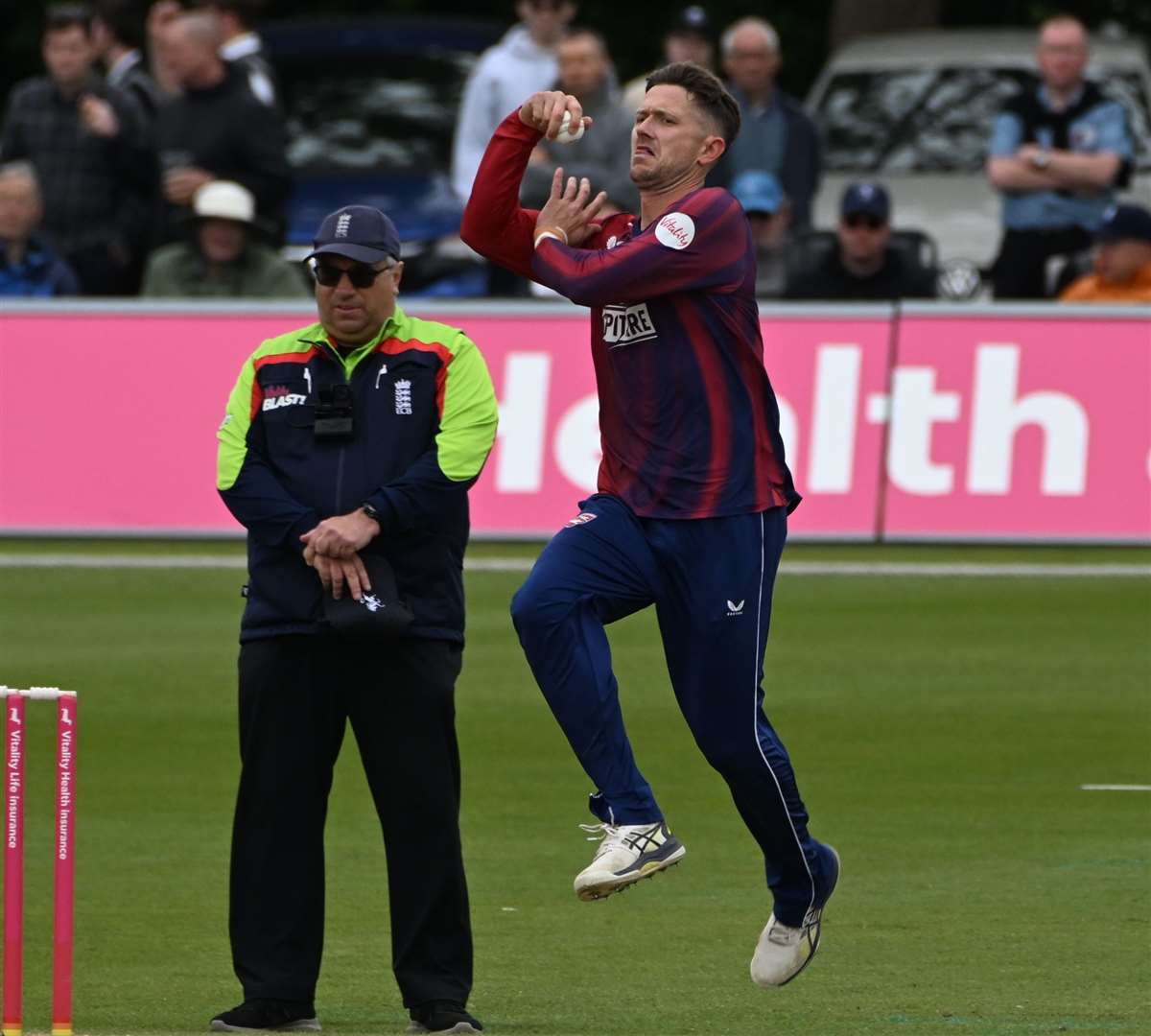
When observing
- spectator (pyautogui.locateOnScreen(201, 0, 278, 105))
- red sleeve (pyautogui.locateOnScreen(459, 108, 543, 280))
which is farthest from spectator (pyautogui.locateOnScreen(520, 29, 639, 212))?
red sleeve (pyautogui.locateOnScreen(459, 108, 543, 280))

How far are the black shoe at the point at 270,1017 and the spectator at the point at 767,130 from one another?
10.2m

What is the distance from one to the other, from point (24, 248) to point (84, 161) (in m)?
1.03

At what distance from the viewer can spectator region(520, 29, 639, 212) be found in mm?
16422

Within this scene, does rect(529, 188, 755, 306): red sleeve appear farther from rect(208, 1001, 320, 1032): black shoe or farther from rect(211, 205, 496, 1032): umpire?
rect(208, 1001, 320, 1032): black shoe

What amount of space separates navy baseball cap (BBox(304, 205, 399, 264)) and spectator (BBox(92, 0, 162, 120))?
956 cm

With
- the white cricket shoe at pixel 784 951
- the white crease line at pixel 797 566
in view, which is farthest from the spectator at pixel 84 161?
the white cricket shoe at pixel 784 951

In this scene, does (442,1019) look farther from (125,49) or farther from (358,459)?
(125,49)

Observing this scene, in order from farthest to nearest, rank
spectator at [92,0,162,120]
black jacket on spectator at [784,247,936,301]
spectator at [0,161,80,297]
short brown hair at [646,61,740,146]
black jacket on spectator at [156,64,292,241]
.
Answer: spectator at [92,0,162,120], black jacket on spectator at [156,64,292,241], spectator at [0,161,80,297], black jacket on spectator at [784,247,936,301], short brown hair at [646,61,740,146]

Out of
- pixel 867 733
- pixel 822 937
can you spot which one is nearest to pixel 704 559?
pixel 822 937

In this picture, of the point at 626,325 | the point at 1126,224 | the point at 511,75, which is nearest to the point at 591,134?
the point at 511,75

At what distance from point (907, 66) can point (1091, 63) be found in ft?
4.60

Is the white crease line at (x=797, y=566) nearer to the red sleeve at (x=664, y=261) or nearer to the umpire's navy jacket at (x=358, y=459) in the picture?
the umpire's navy jacket at (x=358, y=459)

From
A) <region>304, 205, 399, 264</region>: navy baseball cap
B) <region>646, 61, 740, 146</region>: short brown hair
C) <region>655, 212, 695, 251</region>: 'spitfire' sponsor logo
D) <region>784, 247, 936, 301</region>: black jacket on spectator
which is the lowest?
<region>784, 247, 936, 301</region>: black jacket on spectator

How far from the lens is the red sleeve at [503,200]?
7664mm
